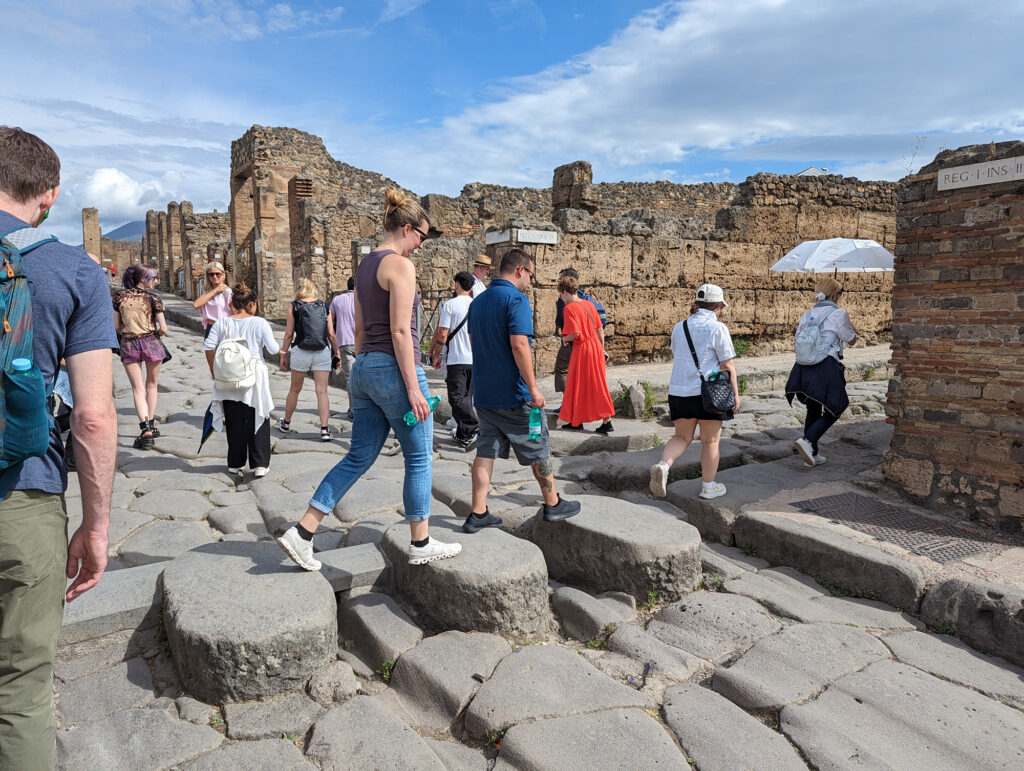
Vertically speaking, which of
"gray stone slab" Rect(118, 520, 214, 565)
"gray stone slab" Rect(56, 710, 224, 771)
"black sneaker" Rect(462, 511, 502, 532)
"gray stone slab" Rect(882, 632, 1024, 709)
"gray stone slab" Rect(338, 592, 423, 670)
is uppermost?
"black sneaker" Rect(462, 511, 502, 532)

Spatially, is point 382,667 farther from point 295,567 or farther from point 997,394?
point 997,394

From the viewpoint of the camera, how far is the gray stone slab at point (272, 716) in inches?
95.0

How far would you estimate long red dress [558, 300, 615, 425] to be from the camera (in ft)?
21.8

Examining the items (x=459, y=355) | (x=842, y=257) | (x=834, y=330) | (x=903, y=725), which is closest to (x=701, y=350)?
(x=834, y=330)

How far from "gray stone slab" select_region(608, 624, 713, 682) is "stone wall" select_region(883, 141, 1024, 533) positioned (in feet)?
9.05

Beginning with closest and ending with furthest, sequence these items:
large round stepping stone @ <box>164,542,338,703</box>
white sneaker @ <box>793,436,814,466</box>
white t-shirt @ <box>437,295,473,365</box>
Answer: large round stepping stone @ <box>164,542,338,703</box>
white sneaker @ <box>793,436,814,466</box>
white t-shirt @ <box>437,295,473,365</box>

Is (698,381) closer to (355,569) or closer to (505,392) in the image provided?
(505,392)

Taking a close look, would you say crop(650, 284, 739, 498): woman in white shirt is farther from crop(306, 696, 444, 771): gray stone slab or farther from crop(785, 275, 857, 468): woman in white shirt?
crop(306, 696, 444, 771): gray stone slab

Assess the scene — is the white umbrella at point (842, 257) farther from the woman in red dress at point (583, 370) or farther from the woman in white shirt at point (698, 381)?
the woman in white shirt at point (698, 381)

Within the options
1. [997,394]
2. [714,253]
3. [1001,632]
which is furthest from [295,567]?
[714,253]

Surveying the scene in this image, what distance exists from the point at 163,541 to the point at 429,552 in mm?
1821

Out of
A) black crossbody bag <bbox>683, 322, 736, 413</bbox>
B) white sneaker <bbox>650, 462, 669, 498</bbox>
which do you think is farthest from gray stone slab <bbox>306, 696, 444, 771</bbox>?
black crossbody bag <bbox>683, 322, 736, 413</bbox>

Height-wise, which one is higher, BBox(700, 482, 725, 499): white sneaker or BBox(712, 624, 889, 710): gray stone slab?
BBox(700, 482, 725, 499): white sneaker

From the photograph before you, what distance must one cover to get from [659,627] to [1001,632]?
5.19ft
